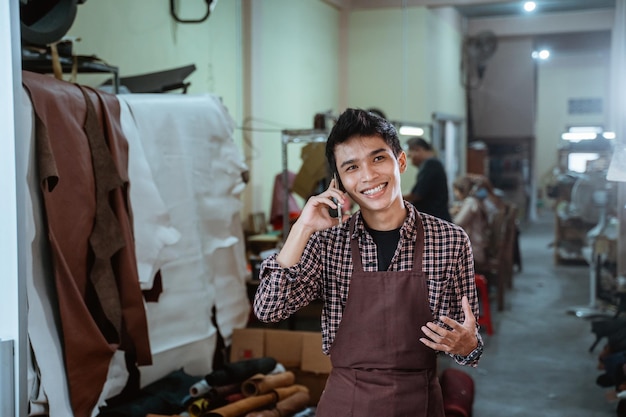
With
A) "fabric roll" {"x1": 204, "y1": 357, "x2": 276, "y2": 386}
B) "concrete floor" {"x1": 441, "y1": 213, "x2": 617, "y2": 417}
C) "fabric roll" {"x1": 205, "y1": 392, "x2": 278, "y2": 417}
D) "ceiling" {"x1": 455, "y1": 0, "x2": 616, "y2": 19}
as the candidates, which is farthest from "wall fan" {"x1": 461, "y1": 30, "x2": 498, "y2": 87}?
"fabric roll" {"x1": 205, "y1": 392, "x2": 278, "y2": 417}

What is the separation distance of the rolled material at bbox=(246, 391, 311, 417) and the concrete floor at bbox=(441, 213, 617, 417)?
98 centimetres

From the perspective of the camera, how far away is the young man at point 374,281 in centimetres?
167

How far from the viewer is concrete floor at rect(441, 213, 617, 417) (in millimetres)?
4008

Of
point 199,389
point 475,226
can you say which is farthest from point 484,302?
point 199,389

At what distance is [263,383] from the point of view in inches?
134

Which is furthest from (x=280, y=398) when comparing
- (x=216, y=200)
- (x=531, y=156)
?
(x=531, y=156)

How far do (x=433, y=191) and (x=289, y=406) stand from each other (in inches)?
78.6

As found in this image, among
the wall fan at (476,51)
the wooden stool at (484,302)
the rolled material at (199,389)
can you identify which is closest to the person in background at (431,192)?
the wooden stool at (484,302)

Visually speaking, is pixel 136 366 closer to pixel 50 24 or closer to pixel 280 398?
pixel 280 398

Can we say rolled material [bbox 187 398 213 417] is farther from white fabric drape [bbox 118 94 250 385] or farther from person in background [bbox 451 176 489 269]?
person in background [bbox 451 176 489 269]

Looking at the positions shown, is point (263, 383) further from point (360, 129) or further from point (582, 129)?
point (582, 129)

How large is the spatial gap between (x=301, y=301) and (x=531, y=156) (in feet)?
38.3

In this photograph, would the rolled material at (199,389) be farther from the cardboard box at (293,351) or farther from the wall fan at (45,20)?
the wall fan at (45,20)

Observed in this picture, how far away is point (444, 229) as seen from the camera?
1.73 metres
